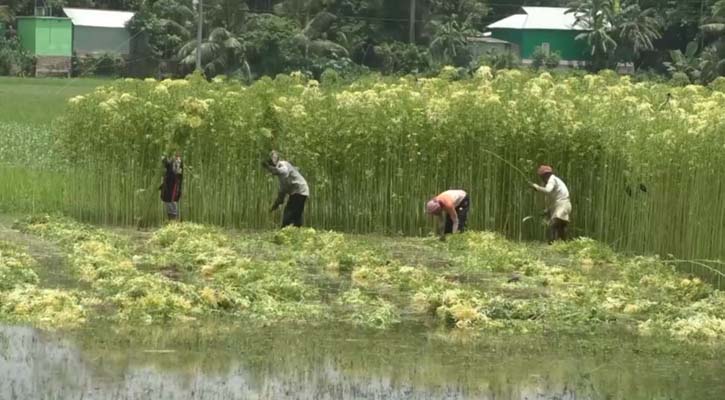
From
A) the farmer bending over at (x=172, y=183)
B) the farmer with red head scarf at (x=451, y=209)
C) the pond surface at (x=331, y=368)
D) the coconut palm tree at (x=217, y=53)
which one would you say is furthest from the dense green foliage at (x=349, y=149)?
the coconut palm tree at (x=217, y=53)

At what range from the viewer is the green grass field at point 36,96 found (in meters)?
42.6

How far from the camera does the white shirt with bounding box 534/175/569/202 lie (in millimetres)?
21109

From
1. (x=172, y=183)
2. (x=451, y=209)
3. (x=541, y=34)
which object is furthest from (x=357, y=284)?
(x=541, y=34)

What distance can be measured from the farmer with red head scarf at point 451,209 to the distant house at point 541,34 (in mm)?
53141

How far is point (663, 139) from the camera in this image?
18.5 meters

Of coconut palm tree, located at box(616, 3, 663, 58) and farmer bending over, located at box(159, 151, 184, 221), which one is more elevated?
coconut palm tree, located at box(616, 3, 663, 58)

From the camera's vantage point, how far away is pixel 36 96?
169 ft

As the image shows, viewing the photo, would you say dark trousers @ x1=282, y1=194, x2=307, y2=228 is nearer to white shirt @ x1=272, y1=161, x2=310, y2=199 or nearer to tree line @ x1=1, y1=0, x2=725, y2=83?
white shirt @ x1=272, y1=161, x2=310, y2=199

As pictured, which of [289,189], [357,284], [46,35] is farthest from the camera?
[46,35]

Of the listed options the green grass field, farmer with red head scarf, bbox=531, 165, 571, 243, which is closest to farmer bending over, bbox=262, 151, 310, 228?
farmer with red head scarf, bbox=531, 165, 571, 243

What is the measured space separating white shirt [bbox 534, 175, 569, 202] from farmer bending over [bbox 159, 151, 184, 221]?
546 cm

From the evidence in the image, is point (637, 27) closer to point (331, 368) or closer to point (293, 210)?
point (293, 210)

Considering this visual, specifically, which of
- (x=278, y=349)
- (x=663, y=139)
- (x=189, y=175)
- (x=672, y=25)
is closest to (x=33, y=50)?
(x=672, y=25)

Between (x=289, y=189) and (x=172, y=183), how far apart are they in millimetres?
1817
